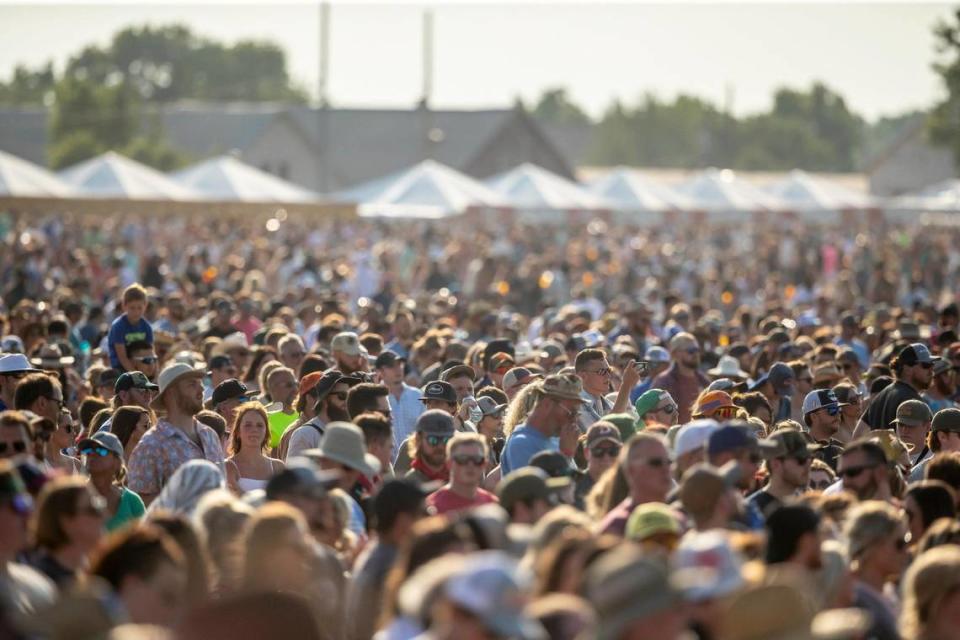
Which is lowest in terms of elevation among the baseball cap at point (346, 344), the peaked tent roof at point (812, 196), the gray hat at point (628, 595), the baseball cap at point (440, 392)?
the peaked tent roof at point (812, 196)

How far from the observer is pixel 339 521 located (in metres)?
7.12

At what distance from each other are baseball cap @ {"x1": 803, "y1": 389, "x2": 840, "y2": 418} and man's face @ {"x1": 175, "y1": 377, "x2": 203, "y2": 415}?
394 centimetres

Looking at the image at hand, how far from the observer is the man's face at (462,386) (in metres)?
12.1

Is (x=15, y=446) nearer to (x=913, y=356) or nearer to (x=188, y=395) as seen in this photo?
(x=188, y=395)

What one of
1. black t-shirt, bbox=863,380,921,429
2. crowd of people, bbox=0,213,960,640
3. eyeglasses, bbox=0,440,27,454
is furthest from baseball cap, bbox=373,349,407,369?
eyeglasses, bbox=0,440,27,454

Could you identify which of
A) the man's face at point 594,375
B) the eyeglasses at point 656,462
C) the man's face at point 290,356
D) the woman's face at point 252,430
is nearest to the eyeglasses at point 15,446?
the woman's face at point 252,430

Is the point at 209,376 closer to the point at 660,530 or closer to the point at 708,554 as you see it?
the point at 660,530

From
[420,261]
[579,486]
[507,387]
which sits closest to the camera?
[579,486]

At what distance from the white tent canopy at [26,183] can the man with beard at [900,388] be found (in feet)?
93.5

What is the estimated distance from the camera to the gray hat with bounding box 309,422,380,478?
319 inches

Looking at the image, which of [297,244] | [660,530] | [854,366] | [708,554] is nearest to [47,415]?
[660,530]

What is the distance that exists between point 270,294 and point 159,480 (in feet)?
60.1

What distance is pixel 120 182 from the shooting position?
4194 centimetres

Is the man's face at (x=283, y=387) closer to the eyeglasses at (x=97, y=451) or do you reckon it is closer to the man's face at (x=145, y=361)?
the man's face at (x=145, y=361)
